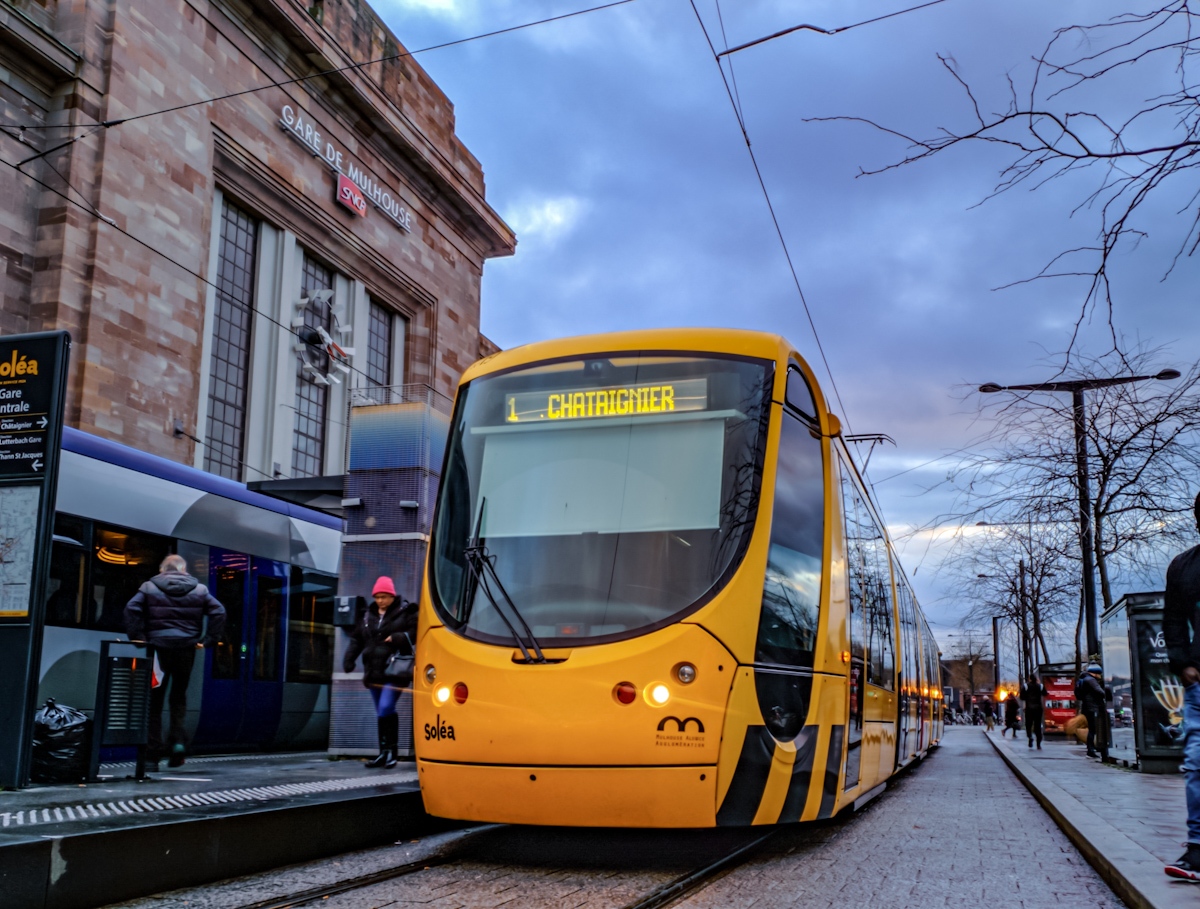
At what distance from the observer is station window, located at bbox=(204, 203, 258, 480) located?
951 inches

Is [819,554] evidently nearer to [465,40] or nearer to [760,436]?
[760,436]

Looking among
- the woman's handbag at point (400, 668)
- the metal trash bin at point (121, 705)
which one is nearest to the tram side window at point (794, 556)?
the woman's handbag at point (400, 668)

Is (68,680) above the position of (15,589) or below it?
below

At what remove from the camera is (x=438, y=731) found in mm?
6473

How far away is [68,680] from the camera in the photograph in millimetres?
10578

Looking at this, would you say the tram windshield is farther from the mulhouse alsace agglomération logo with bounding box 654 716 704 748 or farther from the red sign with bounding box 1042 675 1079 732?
the red sign with bounding box 1042 675 1079 732

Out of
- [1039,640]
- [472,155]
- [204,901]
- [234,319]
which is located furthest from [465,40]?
[1039,640]

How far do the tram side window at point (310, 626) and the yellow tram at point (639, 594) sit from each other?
803 cm

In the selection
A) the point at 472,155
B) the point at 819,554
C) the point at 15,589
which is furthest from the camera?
the point at 472,155

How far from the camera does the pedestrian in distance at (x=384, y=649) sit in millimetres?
10477

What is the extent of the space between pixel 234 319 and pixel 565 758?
2080 centimetres

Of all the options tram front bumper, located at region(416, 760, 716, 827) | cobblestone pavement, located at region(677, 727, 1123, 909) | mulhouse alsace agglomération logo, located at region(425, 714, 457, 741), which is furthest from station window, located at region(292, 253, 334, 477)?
tram front bumper, located at region(416, 760, 716, 827)

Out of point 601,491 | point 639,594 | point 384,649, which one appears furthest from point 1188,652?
point 384,649

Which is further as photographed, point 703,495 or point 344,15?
point 344,15
